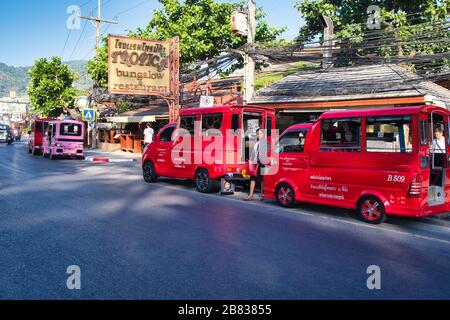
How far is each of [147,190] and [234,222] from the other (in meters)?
4.64

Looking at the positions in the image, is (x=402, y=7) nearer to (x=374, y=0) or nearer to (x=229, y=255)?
(x=374, y=0)

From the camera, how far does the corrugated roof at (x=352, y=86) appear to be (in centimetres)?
1390

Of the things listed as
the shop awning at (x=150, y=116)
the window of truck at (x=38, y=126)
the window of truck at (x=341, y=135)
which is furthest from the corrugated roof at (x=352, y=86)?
the window of truck at (x=38, y=126)

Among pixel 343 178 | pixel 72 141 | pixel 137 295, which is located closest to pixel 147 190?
pixel 343 178

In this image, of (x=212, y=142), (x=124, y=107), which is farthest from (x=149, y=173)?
(x=124, y=107)

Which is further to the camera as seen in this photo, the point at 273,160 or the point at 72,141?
the point at 72,141

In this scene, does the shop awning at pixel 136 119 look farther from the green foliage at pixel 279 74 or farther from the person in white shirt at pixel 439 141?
the person in white shirt at pixel 439 141

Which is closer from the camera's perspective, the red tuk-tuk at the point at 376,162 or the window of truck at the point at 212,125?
the red tuk-tuk at the point at 376,162

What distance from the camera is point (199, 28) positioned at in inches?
974

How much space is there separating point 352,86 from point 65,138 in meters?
15.8

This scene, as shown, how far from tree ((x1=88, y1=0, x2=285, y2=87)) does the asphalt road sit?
16929mm

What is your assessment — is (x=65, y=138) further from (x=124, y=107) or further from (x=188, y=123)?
(x=188, y=123)

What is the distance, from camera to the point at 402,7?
65.8 feet

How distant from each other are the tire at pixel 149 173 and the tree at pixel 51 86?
27620 mm
